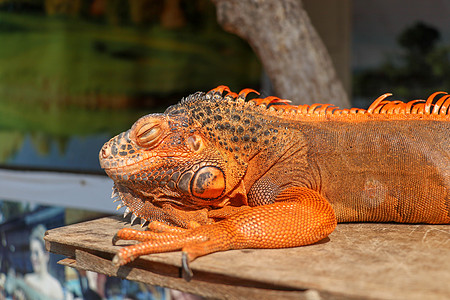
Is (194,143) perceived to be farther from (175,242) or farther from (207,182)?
(175,242)

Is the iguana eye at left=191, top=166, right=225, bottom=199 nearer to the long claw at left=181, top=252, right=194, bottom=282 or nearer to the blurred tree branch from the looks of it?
the long claw at left=181, top=252, right=194, bottom=282

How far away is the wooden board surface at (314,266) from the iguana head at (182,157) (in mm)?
292

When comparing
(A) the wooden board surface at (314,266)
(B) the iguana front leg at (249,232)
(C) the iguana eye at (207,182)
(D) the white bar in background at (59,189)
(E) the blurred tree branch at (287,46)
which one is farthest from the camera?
(D) the white bar in background at (59,189)

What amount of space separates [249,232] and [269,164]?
44 cm

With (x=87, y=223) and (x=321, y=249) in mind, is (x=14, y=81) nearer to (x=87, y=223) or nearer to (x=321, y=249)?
(x=87, y=223)

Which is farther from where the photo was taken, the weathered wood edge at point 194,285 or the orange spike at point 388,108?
the orange spike at point 388,108

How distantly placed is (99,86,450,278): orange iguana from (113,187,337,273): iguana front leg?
0.26 feet

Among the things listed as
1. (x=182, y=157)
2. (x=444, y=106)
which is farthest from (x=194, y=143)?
(x=444, y=106)

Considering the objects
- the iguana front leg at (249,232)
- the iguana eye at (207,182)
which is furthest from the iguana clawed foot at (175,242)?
the iguana eye at (207,182)

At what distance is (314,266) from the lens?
1.51 meters

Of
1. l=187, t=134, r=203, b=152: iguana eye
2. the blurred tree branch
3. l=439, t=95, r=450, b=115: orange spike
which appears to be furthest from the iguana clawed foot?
the blurred tree branch

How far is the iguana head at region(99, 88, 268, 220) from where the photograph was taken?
1943mm

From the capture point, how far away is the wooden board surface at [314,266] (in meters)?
1.32

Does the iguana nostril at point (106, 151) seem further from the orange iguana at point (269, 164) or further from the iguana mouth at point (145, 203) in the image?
the iguana mouth at point (145, 203)
